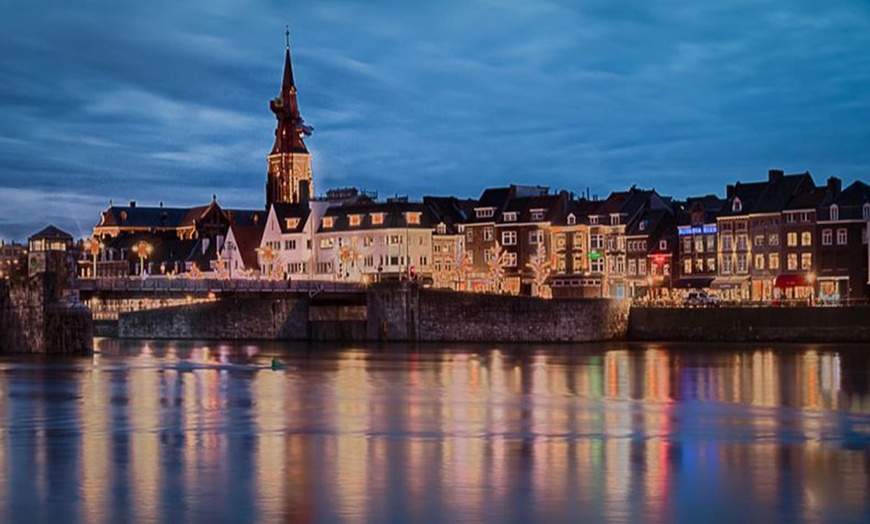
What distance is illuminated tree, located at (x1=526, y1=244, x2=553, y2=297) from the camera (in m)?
110

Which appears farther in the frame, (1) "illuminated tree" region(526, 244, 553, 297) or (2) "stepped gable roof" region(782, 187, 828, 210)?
(1) "illuminated tree" region(526, 244, 553, 297)

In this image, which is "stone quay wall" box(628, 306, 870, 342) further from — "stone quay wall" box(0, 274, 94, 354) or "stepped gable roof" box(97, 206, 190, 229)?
"stepped gable roof" box(97, 206, 190, 229)

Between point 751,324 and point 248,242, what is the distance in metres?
66.4

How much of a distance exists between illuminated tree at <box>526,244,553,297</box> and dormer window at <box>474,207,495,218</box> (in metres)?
6.24

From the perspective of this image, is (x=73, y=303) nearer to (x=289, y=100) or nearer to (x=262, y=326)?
(x=262, y=326)

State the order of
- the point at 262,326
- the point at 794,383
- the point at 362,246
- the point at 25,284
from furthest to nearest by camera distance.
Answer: the point at 362,246
the point at 262,326
the point at 25,284
the point at 794,383

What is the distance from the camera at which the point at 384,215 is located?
11919 centimetres

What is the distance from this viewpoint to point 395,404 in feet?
149

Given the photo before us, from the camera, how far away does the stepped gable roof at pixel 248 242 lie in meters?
136

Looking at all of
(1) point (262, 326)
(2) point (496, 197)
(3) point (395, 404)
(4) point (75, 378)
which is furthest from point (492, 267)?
(3) point (395, 404)

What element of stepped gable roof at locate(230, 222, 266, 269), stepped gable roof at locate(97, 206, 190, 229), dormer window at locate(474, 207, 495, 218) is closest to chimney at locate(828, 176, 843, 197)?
dormer window at locate(474, 207, 495, 218)

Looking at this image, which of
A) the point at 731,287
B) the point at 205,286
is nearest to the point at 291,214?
the point at 205,286

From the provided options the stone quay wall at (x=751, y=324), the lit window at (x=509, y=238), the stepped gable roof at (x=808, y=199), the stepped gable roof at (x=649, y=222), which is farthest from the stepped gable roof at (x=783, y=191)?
the lit window at (x=509, y=238)

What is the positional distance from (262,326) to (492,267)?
22013mm
